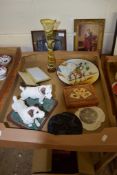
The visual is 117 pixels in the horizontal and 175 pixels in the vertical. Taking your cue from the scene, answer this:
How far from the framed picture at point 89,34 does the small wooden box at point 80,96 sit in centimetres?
25

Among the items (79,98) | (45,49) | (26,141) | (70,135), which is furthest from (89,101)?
(45,49)

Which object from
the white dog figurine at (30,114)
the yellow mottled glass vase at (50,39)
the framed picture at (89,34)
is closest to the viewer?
the white dog figurine at (30,114)

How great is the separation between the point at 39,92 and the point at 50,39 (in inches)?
9.2

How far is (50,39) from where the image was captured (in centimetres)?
82

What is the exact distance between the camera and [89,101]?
2.45ft

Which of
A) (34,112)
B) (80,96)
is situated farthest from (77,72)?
(34,112)

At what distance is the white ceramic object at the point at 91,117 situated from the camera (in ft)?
2.28

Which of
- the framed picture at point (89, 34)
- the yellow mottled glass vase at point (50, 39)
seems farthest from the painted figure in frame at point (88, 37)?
the yellow mottled glass vase at point (50, 39)

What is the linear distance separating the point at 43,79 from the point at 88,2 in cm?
39

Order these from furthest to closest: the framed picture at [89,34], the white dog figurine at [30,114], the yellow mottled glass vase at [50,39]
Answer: the framed picture at [89,34] < the yellow mottled glass vase at [50,39] < the white dog figurine at [30,114]

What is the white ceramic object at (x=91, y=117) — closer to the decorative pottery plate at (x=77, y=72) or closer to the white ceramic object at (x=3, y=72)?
the decorative pottery plate at (x=77, y=72)

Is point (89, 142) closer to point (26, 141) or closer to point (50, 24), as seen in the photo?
point (26, 141)

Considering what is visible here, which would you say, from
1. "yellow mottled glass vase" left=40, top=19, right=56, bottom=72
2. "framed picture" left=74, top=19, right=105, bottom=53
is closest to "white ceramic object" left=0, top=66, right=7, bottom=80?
"yellow mottled glass vase" left=40, top=19, right=56, bottom=72

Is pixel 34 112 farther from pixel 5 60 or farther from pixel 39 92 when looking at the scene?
pixel 5 60
